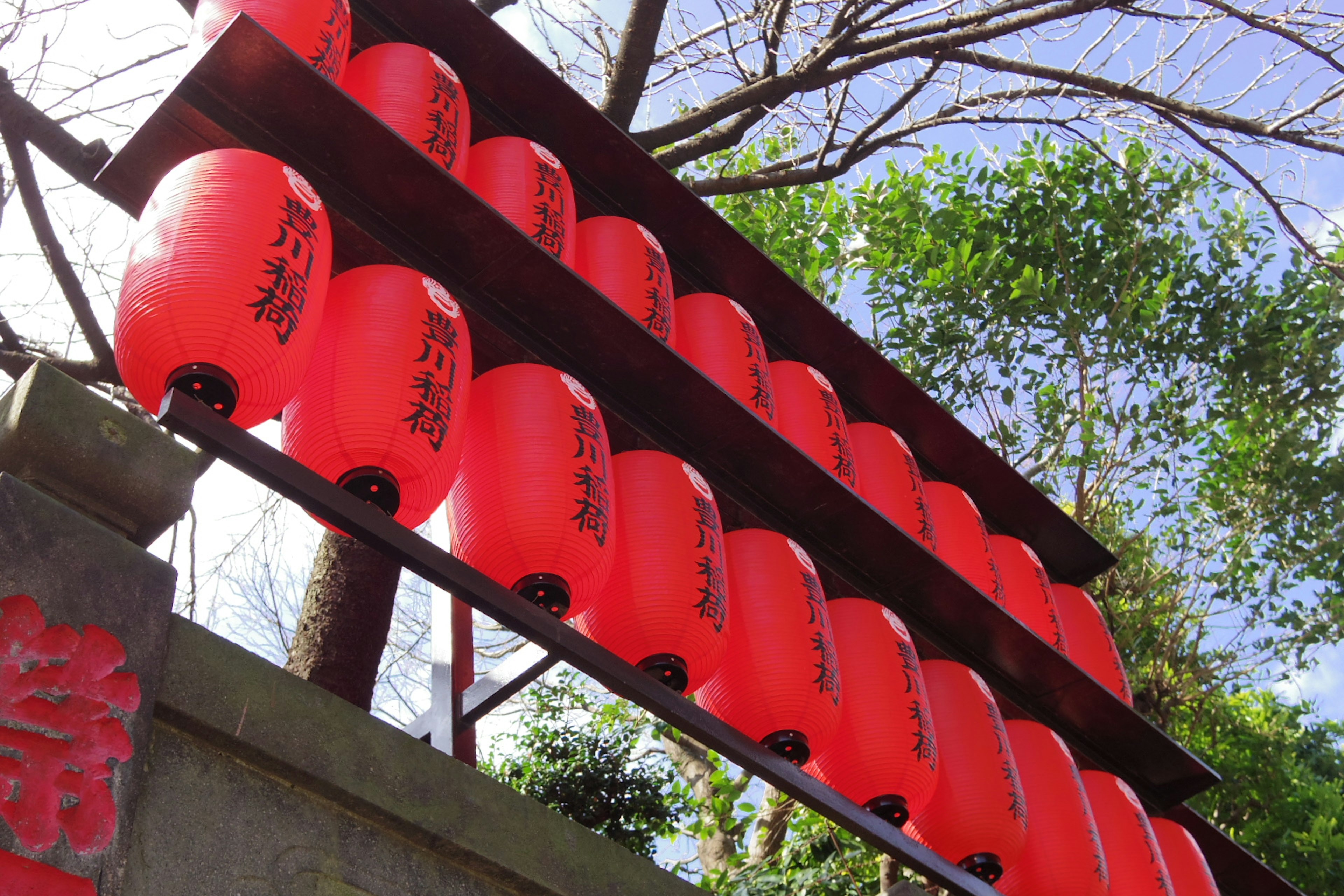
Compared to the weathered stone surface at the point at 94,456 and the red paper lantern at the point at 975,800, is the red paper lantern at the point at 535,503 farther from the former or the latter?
the red paper lantern at the point at 975,800

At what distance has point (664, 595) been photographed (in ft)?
14.1

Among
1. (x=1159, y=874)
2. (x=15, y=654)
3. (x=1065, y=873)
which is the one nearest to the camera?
(x=15, y=654)

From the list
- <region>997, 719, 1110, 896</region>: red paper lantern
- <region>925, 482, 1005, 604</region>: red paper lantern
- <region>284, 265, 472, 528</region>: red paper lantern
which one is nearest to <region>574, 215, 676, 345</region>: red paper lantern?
<region>284, 265, 472, 528</region>: red paper lantern

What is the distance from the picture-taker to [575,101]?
21.4 ft

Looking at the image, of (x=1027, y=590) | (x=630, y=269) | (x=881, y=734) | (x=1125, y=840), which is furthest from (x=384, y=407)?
(x=1027, y=590)

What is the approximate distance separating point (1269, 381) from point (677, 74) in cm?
699

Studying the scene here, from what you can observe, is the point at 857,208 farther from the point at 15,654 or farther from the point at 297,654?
the point at 15,654

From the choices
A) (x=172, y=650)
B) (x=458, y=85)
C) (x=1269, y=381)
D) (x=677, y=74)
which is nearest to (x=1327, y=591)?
(x=1269, y=381)

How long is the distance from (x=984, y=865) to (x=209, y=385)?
4.16 meters

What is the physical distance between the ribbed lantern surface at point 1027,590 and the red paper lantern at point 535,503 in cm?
409

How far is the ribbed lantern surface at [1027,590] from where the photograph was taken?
737cm

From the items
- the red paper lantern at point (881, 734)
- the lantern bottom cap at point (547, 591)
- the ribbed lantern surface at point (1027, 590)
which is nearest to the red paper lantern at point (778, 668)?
the red paper lantern at point (881, 734)

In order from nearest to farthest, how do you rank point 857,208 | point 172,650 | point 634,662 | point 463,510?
point 172,650, point 463,510, point 634,662, point 857,208

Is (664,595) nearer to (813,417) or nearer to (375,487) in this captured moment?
(375,487)
